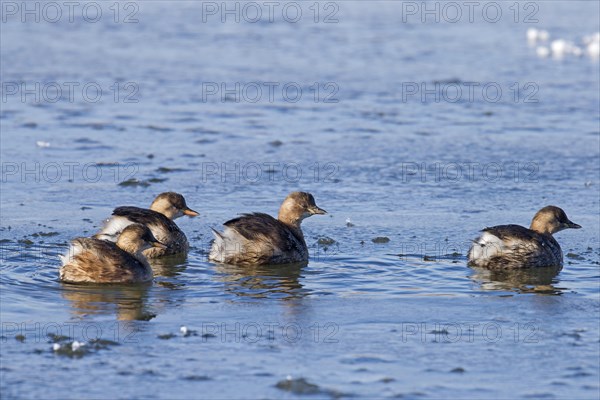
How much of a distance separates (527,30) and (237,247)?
624 inches

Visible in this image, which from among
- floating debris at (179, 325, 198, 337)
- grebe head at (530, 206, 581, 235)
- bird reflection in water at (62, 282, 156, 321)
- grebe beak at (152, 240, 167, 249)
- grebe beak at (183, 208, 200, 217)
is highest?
grebe beak at (183, 208, 200, 217)

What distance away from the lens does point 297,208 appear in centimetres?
1112

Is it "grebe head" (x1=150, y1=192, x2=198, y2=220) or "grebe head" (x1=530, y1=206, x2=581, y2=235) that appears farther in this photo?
"grebe head" (x1=150, y1=192, x2=198, y2=220)

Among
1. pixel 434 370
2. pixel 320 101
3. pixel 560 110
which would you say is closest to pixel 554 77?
pixel 560 110

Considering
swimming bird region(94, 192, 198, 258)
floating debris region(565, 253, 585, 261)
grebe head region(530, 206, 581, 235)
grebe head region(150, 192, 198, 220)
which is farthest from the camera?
grebe head region(150, 192, 198, 220)

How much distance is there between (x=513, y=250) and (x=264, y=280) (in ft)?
7.57

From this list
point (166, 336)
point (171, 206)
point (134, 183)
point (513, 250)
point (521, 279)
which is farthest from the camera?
point (134, 183)

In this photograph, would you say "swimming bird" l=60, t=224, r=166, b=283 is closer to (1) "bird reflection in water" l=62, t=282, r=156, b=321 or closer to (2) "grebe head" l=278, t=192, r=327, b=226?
(1) "bird reflection in water" l=62, t=282, r=156, b=321

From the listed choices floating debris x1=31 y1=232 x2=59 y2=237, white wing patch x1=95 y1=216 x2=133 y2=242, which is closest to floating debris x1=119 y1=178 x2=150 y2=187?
floating debris x1=31 y1=232 x2=59 y2=237

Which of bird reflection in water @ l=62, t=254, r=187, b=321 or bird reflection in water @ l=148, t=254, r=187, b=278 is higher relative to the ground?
bird reflection in water @ l=148, t=254, r=187, b=278

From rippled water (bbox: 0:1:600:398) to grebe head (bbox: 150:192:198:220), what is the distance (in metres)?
0.30

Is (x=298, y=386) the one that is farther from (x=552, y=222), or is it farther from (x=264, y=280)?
(x=552, y=222)

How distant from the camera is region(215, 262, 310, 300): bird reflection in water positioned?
9.37 meters

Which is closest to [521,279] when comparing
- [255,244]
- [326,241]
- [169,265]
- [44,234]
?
[326,241]
